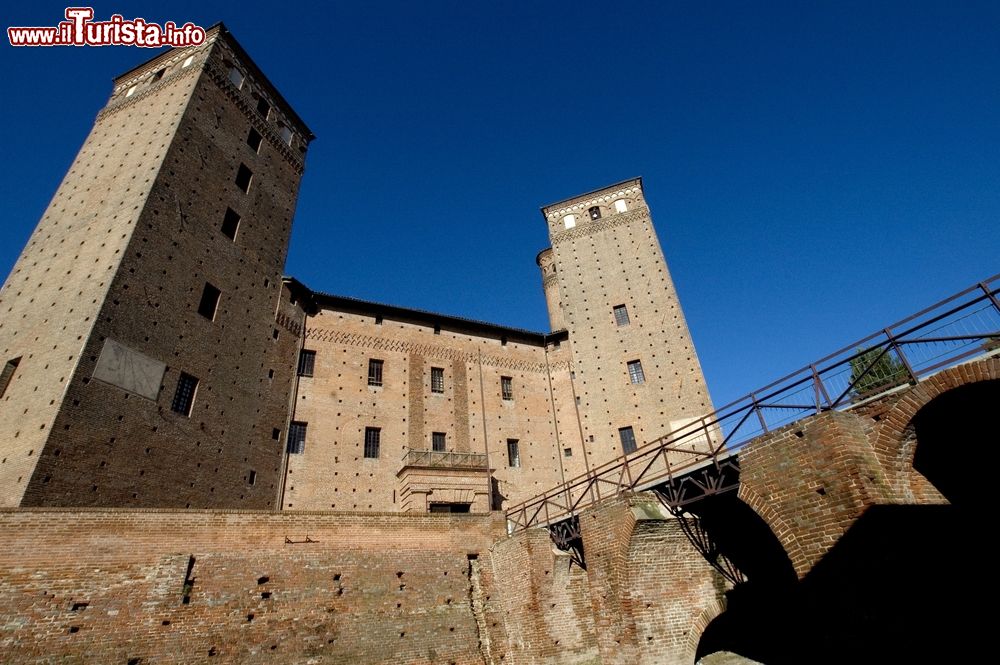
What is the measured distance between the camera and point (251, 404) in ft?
55.2

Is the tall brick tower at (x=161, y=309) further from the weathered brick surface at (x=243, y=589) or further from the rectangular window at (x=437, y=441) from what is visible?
the rectangular window at (x=437, y=441)

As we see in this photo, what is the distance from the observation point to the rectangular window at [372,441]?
1931cm

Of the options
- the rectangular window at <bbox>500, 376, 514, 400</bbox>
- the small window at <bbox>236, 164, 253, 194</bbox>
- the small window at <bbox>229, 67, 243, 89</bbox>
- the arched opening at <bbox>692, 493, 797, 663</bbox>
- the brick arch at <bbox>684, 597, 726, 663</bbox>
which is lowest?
the brick arch at <bbox>684, 597, 726, 663</bbox>

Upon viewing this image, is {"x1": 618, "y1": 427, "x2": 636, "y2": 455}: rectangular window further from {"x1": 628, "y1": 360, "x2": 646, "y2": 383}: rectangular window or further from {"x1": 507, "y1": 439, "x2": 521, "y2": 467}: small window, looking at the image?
{"x1": 507, "y1": 439, "x2": 521, "y2": 467}: small window

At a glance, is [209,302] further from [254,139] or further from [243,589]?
[243,589]

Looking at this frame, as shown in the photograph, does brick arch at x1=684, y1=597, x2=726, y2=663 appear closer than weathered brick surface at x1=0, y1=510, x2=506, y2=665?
No

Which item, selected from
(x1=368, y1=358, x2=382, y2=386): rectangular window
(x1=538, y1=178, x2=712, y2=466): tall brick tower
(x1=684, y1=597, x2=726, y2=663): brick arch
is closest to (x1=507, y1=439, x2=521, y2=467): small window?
(x1=538, y1=178, x2=712, y2=466): tall brick tower

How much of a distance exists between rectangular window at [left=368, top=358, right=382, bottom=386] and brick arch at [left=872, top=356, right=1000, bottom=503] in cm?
1677

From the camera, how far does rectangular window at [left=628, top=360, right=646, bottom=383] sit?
67.5 feet

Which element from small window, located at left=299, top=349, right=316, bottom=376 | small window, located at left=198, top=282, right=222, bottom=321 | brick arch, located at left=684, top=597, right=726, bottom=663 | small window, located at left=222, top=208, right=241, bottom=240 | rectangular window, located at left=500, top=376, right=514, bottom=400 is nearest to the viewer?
brick arch, located at left=684, top=597, right=726, bottom=663

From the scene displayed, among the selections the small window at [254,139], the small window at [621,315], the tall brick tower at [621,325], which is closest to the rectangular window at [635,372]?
the tall brick tower at [621,325]

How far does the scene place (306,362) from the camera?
1991 centimetres

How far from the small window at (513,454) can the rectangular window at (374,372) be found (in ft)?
18.8

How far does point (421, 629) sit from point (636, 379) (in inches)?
475
